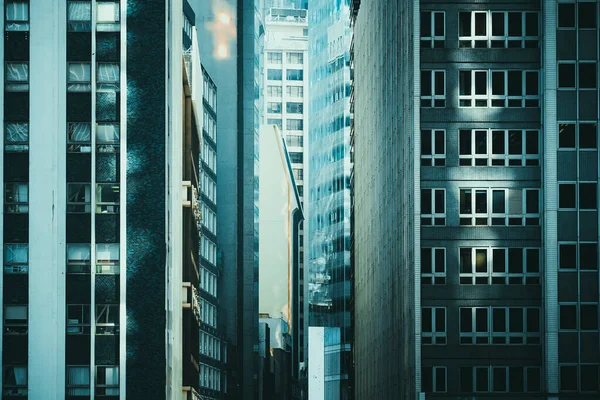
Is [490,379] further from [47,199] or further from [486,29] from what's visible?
[47,199]

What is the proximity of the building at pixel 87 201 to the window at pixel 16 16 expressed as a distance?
0.09m

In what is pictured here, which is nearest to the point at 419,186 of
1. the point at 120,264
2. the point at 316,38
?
the point at 120,264

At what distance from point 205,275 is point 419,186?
45735 mm

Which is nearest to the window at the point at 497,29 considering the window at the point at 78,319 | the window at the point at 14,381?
the window at the point at 78,319

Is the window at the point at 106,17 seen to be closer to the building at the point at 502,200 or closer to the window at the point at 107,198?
the window at the point at 107,198

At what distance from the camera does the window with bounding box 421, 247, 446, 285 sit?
241 ft

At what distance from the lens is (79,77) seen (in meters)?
83.4

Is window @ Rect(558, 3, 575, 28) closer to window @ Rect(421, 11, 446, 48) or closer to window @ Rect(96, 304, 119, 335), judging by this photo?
window @ Rect(421, 11, 446, 48)

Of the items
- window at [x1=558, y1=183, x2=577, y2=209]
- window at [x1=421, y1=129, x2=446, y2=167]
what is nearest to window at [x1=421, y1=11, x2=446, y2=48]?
window at [x1=421, y1=129, x2=446, y2=167]

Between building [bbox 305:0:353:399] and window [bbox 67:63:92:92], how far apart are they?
85948mm

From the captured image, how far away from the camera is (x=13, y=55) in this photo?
3253 inches

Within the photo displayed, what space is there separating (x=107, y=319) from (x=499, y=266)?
23.8 metres

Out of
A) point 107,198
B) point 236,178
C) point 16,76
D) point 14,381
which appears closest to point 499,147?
point 107,198

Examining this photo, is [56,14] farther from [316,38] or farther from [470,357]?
[316,38]
